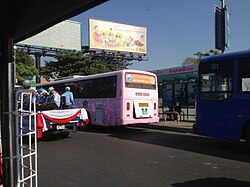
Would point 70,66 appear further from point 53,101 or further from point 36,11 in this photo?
point 36,11

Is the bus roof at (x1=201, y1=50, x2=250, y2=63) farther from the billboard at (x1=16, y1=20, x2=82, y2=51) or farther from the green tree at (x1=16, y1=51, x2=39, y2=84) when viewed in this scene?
the billboard at (x1=16, y1=20, x2=82, y2=51)

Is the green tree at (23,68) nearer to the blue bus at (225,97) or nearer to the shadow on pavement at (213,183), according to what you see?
the blue bus at (225,97)

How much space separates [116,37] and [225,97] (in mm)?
39242

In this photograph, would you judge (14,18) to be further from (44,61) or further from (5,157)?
(44,61)

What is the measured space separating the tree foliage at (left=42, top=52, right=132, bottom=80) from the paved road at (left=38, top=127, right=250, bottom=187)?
28.8 m

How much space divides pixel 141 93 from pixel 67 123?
12.8 feet

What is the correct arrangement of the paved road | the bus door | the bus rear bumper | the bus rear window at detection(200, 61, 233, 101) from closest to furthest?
the paved road, the bus door, the bus rear window at detection(200, 61, 233, 101), the bus rear bumper

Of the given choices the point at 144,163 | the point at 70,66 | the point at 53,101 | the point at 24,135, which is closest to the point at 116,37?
the point at 70,66

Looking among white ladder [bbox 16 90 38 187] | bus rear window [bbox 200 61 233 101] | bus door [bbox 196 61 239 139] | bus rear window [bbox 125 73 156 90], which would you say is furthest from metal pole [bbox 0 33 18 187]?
bus rear window [bbox 125 73 156 90]

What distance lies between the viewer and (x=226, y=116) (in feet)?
26.1

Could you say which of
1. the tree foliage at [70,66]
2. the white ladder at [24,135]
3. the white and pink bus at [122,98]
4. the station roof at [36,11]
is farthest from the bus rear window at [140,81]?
the tree foliage at [70,66]

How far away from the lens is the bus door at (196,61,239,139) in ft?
26.0

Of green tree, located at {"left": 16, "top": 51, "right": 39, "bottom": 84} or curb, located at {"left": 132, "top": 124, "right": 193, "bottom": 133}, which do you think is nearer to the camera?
curb, located at {"left": 132, "top": 124, "right": 193, "bottom": 133}

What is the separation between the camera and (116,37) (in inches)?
1807
